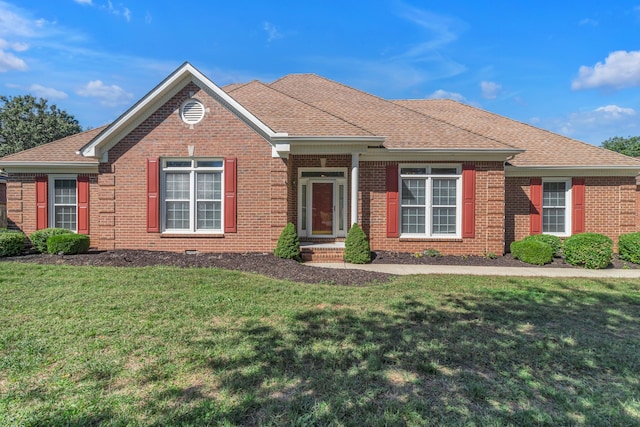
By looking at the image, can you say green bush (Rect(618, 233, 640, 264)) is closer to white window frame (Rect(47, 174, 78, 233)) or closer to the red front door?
the red front door

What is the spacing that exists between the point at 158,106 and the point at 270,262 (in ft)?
18.6

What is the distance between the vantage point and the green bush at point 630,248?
31.4 ft

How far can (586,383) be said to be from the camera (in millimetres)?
3123

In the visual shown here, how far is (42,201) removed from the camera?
1137 centimetres

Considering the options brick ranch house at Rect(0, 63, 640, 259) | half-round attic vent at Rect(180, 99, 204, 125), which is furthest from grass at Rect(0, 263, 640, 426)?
half-round attic vent at Rect(180, 99, 204, 125)

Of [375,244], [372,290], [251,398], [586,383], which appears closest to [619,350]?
[586,383]

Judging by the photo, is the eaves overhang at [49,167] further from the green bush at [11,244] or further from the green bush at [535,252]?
the green bush at [535,252]

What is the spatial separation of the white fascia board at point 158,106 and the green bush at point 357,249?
3.51 m

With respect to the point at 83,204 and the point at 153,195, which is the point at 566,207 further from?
the point at 83,204

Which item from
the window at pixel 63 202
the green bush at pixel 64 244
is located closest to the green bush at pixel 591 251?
the green bush at pixel 64 244

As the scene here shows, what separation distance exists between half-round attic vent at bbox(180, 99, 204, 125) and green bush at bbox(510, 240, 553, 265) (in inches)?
404

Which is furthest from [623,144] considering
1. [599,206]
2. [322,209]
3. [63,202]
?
[63,202]

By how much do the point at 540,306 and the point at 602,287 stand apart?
260 cm

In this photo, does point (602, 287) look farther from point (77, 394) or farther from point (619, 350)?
point (77, 394)
